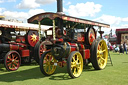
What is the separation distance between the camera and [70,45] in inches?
204

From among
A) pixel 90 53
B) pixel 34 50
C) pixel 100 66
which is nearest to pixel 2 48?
pixel 34 50

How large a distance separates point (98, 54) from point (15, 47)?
3.60m

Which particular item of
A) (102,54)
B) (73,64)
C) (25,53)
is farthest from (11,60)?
(102,54)

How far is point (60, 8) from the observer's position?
1107cm

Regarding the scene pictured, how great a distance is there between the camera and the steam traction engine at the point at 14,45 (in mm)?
6438

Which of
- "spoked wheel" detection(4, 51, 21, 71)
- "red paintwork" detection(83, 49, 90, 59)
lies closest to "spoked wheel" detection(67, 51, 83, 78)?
"red paintwork" detection(83, 49, 90, 59)

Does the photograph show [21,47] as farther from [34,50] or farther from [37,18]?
[37,18]

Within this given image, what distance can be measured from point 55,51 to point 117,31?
20.9 m

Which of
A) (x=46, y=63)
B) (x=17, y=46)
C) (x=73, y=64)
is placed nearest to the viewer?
(x=73, y=64)

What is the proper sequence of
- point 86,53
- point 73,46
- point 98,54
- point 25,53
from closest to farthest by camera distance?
point 73,46 < point 86,53 < point 98,54 < point 25,53

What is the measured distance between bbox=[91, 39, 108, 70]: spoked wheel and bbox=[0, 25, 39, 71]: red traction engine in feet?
10.4

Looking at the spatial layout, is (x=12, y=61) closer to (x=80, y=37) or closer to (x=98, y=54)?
(x=80, y=37)

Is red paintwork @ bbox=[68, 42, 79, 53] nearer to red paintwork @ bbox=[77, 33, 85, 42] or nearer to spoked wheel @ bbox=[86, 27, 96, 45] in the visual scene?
red paintwork @ bbox=[77, 33, 85, 42]

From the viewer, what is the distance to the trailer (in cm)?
470
